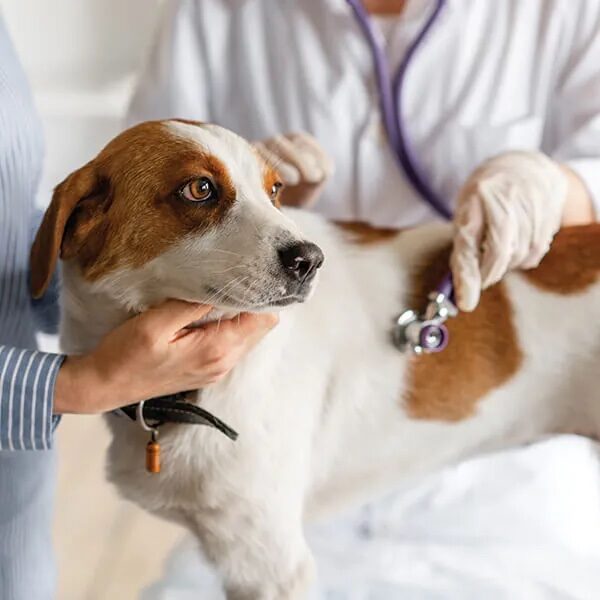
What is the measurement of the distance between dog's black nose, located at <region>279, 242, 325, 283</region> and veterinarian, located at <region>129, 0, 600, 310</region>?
0.24 metres

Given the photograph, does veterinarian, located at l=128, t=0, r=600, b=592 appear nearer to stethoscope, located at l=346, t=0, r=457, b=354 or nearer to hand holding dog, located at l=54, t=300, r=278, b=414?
stethoscope, located at l=346, t=0, r=457, b=354

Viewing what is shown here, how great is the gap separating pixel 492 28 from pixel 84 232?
1.66ft

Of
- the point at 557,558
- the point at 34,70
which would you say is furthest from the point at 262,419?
the point at 34,70

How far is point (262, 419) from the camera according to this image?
731mm

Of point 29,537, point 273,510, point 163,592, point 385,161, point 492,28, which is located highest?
point 492,28

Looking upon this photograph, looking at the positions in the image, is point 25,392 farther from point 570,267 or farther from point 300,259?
point 570,267

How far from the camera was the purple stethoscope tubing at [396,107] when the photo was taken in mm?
912

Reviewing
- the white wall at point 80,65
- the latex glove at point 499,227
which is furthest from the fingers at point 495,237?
the white wall at point 80,65

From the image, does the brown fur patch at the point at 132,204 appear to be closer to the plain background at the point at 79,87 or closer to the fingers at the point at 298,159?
the fingers at the point at 298,159

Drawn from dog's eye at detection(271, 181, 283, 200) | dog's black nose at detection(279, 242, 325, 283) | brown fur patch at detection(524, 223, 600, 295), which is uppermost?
dog's black nose at detection(279, 242, 325, 283)

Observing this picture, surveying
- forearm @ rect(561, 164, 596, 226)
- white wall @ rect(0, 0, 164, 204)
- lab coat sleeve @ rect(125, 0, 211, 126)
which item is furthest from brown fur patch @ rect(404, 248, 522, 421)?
white wall @ rect(0, 0, 164, 204)

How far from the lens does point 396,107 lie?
921 mm

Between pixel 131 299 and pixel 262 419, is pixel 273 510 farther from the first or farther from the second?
pixel 131 299

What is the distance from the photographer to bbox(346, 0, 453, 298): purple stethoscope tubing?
2.99 ft
